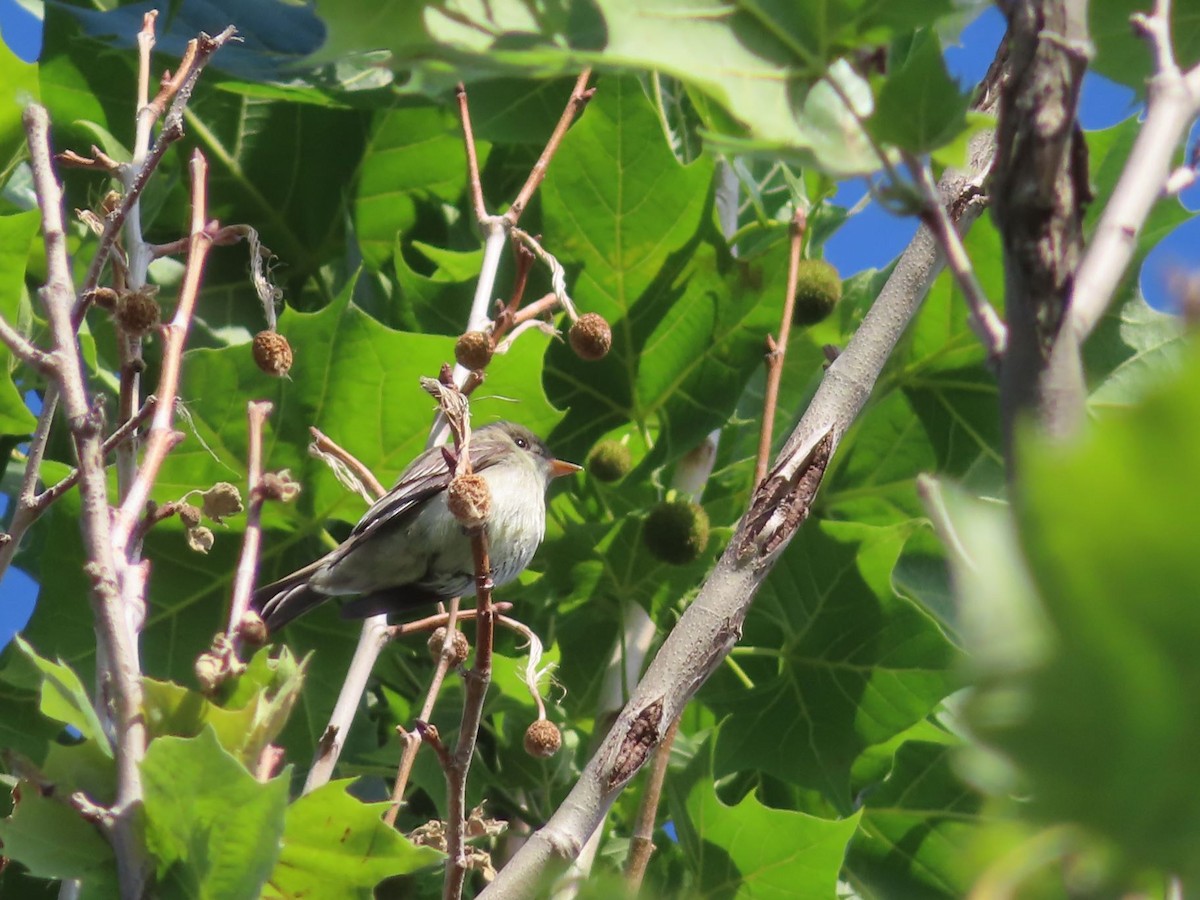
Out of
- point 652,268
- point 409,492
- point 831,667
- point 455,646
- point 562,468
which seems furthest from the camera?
point 562,468

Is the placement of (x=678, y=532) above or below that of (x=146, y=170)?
below

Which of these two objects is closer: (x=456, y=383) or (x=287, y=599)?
(x=456, y=383)

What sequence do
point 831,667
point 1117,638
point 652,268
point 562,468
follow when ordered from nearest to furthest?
point 1117,638
point 831,667
point 652,268
point 562,468

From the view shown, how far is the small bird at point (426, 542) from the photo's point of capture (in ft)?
10.6

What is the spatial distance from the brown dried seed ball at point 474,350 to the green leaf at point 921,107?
1.24m

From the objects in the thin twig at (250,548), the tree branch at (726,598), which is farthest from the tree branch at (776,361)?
the thin twig at (250,548)

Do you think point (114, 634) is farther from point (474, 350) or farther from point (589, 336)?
point (589, 336)

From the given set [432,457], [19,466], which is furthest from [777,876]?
[19,466]

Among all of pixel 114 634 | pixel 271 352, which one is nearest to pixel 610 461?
pixel 271 352

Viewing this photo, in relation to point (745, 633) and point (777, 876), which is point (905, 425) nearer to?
point (745, 633)

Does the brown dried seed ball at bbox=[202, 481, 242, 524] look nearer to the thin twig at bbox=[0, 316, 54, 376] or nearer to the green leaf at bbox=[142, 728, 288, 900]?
the thin twig at bbox=[0, 316, 54, 376]

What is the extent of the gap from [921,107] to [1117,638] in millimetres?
580

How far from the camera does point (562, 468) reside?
372 cm

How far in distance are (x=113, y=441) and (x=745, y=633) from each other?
173 cm
